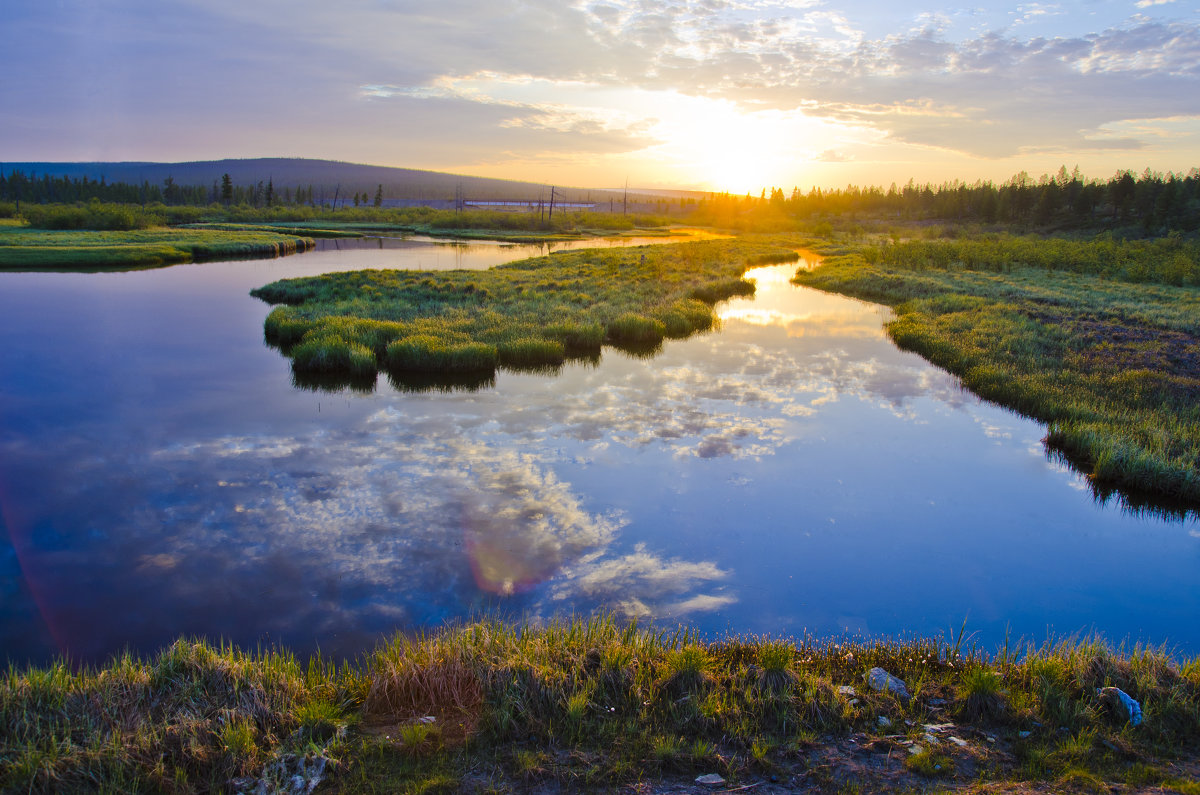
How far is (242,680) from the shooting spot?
5383mm

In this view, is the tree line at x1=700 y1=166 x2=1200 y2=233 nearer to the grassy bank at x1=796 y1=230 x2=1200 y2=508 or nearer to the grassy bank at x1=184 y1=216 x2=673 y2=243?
the grassy bank at x1=796 y1=230 x2=1200 y2=508

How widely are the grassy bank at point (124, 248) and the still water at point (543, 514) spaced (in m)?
28.6

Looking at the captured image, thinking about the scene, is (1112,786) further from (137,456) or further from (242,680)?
(137,456)

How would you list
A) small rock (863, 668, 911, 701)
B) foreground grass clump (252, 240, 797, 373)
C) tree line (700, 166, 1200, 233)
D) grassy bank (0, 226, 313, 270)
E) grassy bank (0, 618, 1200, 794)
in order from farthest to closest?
tree line (700, 166, 1200, 233) → grassy bank (0, 226, 313, 270) → foreground grass clump (252, 240, 797, 373) → small rock (863, 668, 911, 701) → grassy bank (0, 618, 1200, 794)

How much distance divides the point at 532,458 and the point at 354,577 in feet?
15.6

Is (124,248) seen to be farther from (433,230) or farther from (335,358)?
(433,230)

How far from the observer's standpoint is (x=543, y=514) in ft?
34.3

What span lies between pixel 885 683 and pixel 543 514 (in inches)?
225

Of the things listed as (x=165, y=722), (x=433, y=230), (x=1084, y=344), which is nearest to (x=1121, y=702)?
(x=165, y=722)

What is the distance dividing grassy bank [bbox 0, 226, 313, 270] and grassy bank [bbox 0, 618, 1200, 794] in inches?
1832

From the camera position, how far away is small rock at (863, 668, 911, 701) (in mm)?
5922

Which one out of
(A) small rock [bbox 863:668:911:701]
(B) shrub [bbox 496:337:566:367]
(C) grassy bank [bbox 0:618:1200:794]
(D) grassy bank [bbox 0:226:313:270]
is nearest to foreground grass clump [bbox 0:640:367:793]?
(C) grassy bank [bbox 0:618:1200:794]

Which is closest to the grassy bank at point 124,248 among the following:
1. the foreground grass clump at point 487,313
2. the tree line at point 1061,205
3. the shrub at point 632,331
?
the foreground grass clump at point 487,313

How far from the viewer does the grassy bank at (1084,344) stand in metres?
12.9
